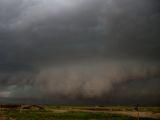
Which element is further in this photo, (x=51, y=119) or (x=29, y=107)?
(x=29, y=107)

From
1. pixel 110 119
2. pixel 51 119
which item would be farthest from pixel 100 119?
pixel 51 119

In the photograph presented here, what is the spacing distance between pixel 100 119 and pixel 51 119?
1127cm

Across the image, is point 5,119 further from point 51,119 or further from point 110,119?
point 110,119

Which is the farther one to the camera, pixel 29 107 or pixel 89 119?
pixel 29 107

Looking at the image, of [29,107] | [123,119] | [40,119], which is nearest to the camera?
[40,119]

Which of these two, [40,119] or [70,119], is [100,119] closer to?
[70,119]

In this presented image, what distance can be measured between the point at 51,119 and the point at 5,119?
34.4 feet

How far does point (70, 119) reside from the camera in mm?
69125

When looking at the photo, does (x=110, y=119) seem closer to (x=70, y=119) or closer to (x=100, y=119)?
(x=100, y=119)

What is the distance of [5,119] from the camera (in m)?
67.1

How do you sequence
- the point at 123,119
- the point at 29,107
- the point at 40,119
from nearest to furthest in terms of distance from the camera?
the point at 40,119
the point at 123,119
the point at 29,107

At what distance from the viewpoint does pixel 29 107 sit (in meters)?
124

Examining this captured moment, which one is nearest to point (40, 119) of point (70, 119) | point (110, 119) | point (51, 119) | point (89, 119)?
point (51, 119)

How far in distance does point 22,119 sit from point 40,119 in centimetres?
438
